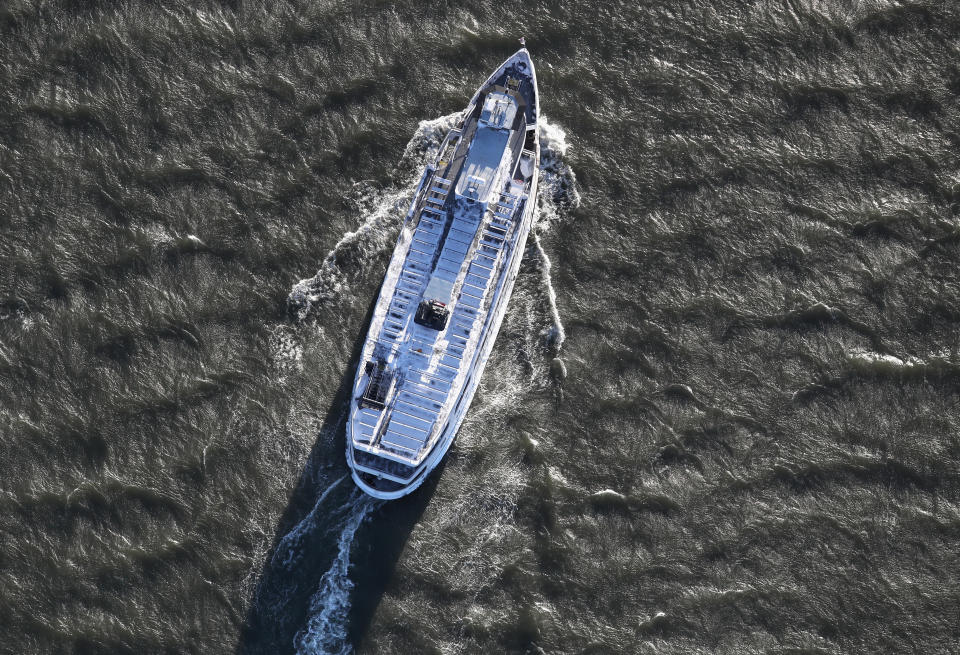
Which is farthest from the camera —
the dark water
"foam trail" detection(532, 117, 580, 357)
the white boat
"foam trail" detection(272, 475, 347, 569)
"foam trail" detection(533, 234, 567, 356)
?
"foam trail" detection(532, 117, 580, 357)

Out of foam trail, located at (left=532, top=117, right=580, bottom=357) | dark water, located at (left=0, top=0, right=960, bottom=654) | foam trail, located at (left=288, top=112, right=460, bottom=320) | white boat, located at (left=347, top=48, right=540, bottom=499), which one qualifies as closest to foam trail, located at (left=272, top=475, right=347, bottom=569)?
dark water, located at (left=0, top=0, right=960, bottom=654)

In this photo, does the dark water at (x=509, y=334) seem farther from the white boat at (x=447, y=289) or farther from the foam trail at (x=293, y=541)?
the white boat at (x=447, y=289)

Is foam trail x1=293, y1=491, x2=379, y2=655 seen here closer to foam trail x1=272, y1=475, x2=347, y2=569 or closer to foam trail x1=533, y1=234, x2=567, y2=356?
foam trail x1=272, y1=475, x2=347, y2=569

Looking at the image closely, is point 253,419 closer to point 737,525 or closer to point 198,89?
point 198,89

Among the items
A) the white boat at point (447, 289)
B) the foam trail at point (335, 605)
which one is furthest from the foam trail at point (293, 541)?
the white boat at point (447, 289)

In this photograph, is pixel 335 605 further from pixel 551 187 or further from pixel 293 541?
pixel 551 187

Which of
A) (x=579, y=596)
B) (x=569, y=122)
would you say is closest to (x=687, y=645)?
(x=579, y=596)
